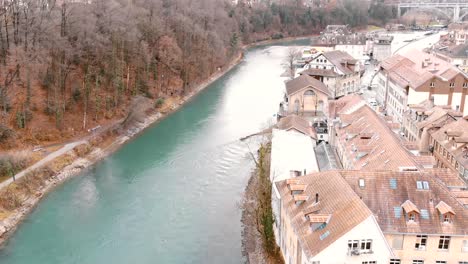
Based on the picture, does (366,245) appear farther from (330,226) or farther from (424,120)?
(424,120)

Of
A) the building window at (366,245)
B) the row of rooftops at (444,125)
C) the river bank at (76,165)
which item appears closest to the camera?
the building window at (366,245)

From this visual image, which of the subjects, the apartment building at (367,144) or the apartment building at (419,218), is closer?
the apartment building at (419,218)

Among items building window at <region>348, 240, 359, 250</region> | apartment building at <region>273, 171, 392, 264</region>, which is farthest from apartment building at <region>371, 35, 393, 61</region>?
building window at <region>348, 240, 359, 250</region>

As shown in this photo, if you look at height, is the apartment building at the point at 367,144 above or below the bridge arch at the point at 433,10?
below

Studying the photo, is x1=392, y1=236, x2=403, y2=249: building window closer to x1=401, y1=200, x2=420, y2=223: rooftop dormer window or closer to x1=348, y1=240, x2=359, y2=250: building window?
x1=401, y1=200, x2=420, y2=223: rooftop dormer window

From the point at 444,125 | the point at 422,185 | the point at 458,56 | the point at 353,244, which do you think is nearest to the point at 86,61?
the point at 444,125

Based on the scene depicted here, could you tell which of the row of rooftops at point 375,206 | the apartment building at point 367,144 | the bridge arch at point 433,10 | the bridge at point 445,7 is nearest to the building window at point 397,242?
the row of rooftops at point 375,206

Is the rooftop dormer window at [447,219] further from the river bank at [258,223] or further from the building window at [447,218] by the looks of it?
the river bank at [258,223]

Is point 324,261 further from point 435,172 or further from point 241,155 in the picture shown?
point 241,155
